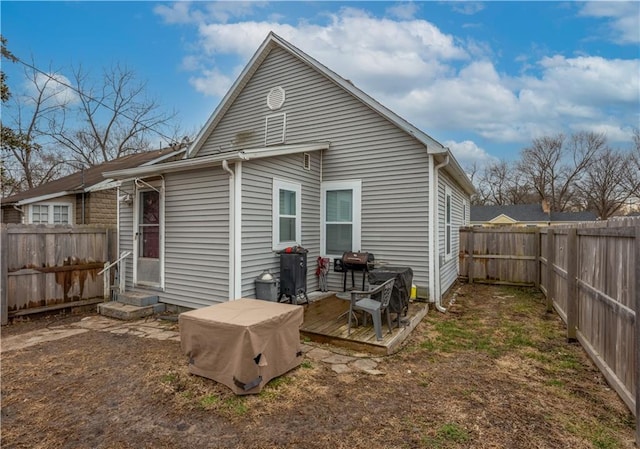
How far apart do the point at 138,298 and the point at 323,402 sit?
476 cm

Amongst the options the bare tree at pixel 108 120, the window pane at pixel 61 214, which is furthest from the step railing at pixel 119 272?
the bare tree at pixel 108 120

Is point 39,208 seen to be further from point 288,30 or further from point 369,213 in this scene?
point 369,213

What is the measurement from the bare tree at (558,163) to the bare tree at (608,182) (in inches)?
28.7

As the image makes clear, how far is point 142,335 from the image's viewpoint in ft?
17.3

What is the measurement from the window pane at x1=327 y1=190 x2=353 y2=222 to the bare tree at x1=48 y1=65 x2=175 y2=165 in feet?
42.9

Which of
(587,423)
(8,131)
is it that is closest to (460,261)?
(587,423)

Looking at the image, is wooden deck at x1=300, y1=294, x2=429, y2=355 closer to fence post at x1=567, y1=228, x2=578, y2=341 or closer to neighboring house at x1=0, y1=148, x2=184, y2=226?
fence post at x1=567, y1=228, x2=578, y2=341

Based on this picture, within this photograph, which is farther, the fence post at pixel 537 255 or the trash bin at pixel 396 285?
the fence post at pixel 537 255

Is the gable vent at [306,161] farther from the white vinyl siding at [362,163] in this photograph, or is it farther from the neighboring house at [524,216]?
the neighboring house at [524,216]

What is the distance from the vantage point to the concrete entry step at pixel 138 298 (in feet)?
21.1

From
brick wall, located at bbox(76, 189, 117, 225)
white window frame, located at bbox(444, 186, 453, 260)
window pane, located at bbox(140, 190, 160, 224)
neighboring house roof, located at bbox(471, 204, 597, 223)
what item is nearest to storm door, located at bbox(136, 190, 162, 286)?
window pane, located at bbox(140, 190, 160, 224)

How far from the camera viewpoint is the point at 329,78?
7.79 metres

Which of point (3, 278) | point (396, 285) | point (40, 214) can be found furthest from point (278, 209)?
point (40, 214)

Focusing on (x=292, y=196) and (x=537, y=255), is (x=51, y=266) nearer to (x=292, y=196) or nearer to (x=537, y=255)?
(x=292, y=196)
